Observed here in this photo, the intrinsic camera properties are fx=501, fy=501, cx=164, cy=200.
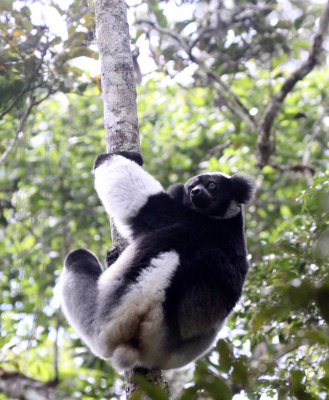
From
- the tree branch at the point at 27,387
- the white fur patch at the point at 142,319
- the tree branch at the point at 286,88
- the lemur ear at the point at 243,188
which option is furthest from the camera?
the tree branch at the point at 286,88

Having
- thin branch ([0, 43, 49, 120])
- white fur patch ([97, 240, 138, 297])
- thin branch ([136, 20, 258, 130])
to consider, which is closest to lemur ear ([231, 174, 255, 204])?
white fur patch ([97, 240, 138, 297])

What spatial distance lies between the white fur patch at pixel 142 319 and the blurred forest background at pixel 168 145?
0.50m

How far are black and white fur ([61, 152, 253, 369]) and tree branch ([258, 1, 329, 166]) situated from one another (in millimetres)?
3055

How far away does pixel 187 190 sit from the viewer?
4105 mm

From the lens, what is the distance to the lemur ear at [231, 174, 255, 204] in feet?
13.5

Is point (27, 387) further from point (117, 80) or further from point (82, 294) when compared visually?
point (117, 80)

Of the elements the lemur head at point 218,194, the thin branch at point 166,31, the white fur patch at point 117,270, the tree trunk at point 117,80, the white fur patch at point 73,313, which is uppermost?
the thin branch at point 166,31

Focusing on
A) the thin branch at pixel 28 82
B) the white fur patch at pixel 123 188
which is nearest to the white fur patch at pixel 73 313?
the white fur patch at pixel 123 188

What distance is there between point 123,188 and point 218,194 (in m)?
0.98

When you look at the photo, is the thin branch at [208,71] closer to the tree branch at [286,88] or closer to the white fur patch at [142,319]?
the tree branch at [286,88]

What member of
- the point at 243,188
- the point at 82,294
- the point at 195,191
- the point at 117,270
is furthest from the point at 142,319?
the point at 243,188

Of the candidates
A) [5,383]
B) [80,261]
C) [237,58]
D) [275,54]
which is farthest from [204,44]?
[5,383]

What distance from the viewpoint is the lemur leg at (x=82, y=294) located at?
3.17 metres

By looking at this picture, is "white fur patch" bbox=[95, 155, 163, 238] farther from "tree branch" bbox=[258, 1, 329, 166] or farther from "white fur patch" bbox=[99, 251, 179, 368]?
"tree branch" bbox=[258, 1, 329, 166]
